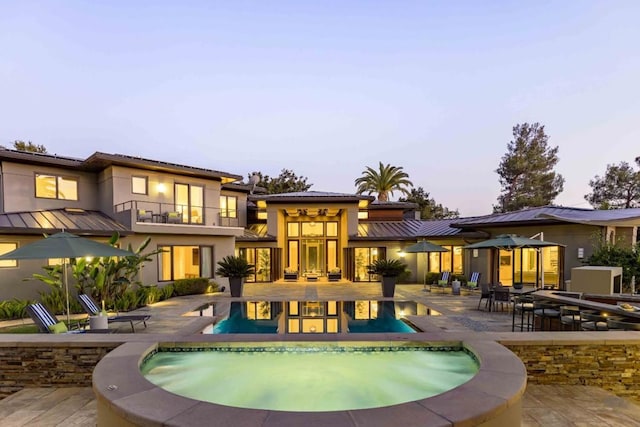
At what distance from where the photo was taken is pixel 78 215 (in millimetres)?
15742

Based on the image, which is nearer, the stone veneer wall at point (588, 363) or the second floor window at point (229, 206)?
the stone veneer wall at point (588, 363)

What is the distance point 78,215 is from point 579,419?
63.8 ft

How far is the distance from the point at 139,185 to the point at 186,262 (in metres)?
4.89

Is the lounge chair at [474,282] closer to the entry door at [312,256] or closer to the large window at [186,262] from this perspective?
the entry door at [312,256]

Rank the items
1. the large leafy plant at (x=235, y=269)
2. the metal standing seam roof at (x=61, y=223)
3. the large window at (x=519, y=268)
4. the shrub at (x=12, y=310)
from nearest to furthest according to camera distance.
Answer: the shrub at (x=12, y=310) < the metal standing seam roof at (x=61, y=223) < the large leafy plant at (x=235, y=269) < the large window at (x=519, y=268)

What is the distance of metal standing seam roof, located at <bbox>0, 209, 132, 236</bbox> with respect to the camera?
1241 centimetres

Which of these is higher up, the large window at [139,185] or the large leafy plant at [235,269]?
the large window at [139,185]

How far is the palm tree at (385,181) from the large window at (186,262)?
2455cm

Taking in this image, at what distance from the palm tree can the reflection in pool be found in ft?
84.1

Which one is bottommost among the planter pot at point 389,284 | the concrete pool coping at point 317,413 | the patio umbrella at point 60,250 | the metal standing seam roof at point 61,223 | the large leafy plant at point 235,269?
the planter pot at point 389,284

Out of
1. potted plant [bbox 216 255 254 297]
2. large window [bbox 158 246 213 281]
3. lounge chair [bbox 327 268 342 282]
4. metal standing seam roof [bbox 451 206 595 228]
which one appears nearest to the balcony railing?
large window [bbox 158 246 213 281]

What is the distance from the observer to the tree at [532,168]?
125 feet

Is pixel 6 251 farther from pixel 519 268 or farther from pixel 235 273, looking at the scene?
pixel 519 268

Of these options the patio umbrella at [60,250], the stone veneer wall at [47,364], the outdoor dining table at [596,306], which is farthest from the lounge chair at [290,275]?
the stone veneer wall at [47,364]
